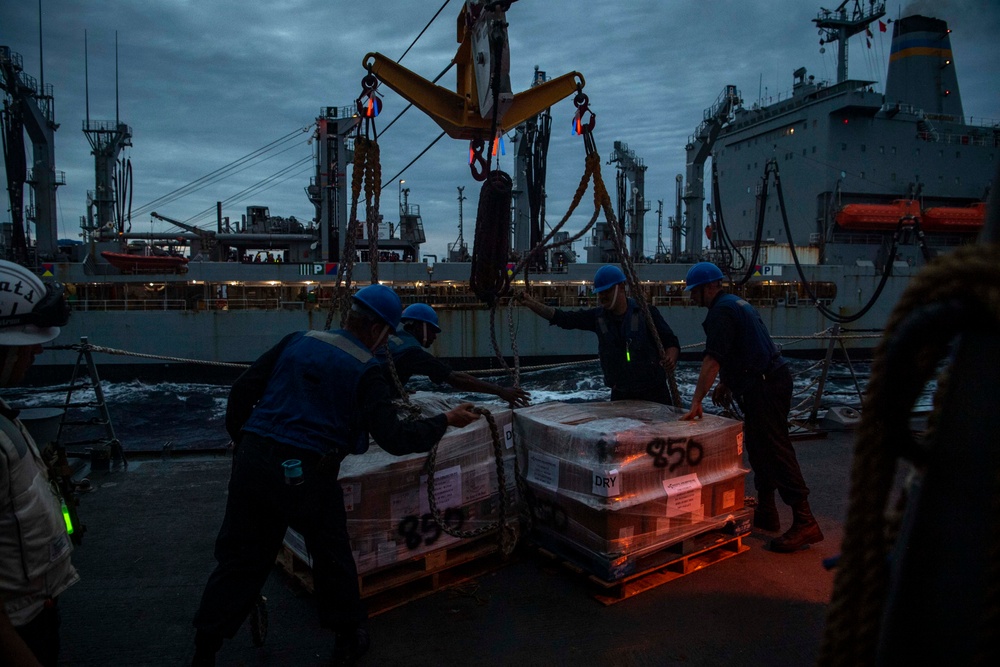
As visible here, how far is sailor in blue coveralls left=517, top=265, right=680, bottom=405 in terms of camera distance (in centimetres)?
443

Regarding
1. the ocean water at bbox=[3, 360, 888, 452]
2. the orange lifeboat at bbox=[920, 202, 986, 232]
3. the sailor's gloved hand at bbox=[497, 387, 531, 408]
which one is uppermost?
the orange lifeboat at bbox=[920, 202, 986, 232]

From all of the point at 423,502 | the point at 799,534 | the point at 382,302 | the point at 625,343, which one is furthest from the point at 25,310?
the point at 799,534

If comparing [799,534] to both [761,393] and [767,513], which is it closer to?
[767,513]

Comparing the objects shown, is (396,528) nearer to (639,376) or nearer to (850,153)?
(639,376)

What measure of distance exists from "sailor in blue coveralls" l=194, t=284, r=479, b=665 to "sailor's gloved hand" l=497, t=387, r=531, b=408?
2.96 ft

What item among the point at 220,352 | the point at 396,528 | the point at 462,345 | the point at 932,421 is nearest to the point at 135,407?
the point at 220,352

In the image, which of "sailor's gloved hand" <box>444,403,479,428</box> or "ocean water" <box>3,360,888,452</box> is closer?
"sailor's gloved hand" <box>444,403,479,428</box>

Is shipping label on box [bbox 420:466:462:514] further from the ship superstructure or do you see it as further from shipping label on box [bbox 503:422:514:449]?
the ship superstructure

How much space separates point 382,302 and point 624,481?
164 cm

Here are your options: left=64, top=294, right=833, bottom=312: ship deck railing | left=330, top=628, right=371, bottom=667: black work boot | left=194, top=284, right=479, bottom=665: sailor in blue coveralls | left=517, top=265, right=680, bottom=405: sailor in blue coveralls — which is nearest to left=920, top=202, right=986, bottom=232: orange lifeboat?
left=64, top=294, right=833, bottom=312: ship deck railing

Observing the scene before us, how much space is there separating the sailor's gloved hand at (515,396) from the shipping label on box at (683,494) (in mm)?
1009

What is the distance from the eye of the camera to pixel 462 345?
75.4 feet

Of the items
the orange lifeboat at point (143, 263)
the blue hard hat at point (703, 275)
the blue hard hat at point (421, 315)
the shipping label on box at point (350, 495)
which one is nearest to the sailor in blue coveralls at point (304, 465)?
the shipping label on box at point (350, 495)

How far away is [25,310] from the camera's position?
1.85 m
